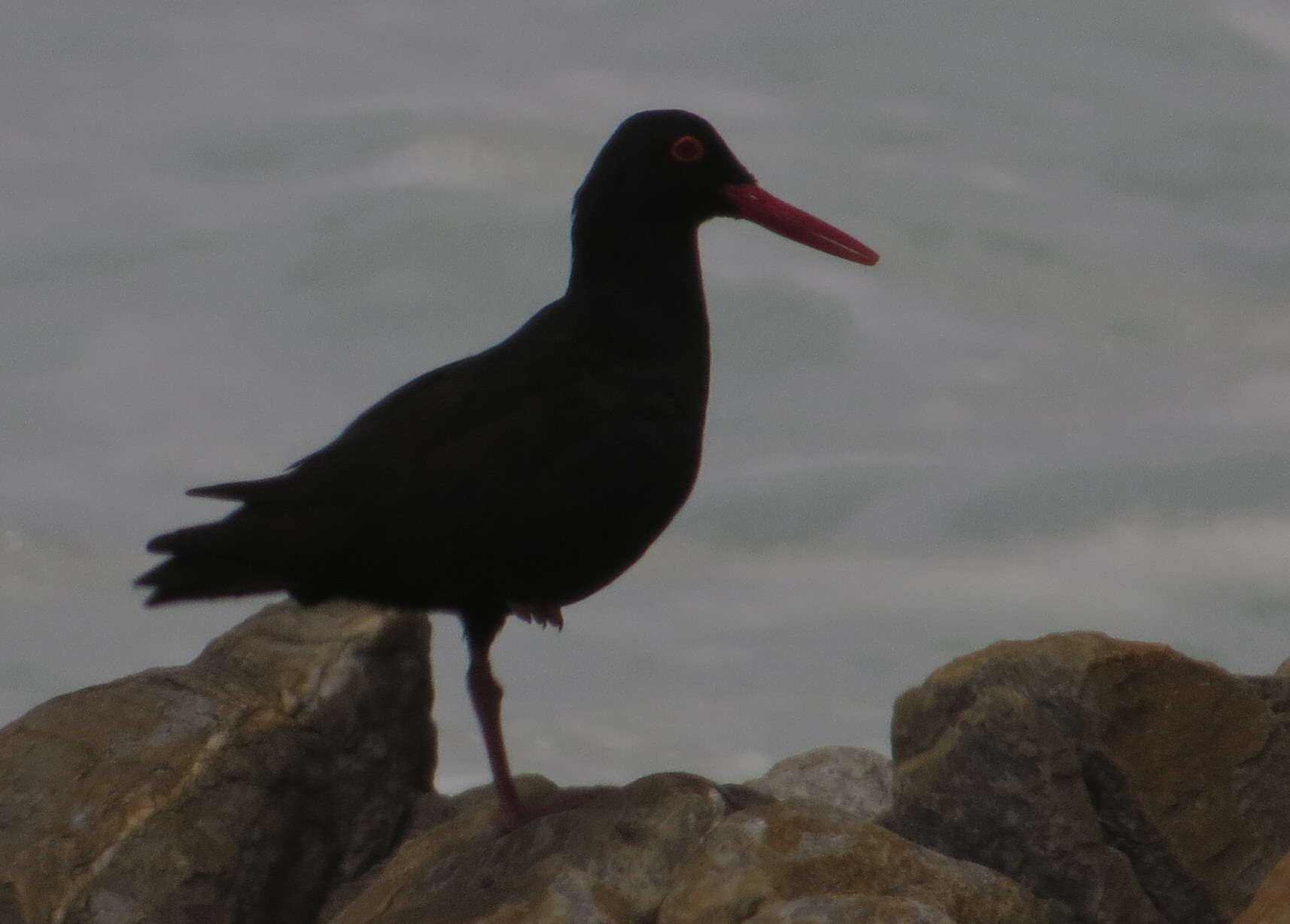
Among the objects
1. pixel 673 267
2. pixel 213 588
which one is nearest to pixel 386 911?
pixel 213 588

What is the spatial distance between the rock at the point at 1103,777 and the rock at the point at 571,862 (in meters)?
1.78

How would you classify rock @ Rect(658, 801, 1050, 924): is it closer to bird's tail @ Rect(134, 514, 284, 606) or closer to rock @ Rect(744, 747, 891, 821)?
bird's tail @ Rect(134, 514, 284, 606)

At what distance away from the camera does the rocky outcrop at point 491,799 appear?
23.1ft

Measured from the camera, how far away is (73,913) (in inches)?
329

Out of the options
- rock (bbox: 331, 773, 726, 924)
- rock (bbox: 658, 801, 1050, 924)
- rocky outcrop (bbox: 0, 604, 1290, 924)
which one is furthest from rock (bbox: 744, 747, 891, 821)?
rock (bbox: 658, 801, 1050, 924)

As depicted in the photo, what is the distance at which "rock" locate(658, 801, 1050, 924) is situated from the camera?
6.43m

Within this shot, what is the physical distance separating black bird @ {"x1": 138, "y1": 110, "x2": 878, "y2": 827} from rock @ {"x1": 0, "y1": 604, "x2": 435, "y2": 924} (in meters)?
2.11

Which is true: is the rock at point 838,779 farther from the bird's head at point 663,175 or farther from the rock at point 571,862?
the bird's head at point 663,175

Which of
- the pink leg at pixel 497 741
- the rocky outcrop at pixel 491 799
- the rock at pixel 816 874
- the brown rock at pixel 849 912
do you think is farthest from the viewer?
the pink leg at pixel 497 741

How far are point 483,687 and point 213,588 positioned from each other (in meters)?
1.12

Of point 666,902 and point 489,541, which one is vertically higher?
point 489,541

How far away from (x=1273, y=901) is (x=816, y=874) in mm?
1562

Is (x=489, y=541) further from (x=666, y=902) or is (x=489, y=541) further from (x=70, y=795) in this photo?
(x=70, y=795)

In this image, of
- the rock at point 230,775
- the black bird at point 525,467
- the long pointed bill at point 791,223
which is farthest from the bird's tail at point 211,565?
the long pointed bill at point 791,223
